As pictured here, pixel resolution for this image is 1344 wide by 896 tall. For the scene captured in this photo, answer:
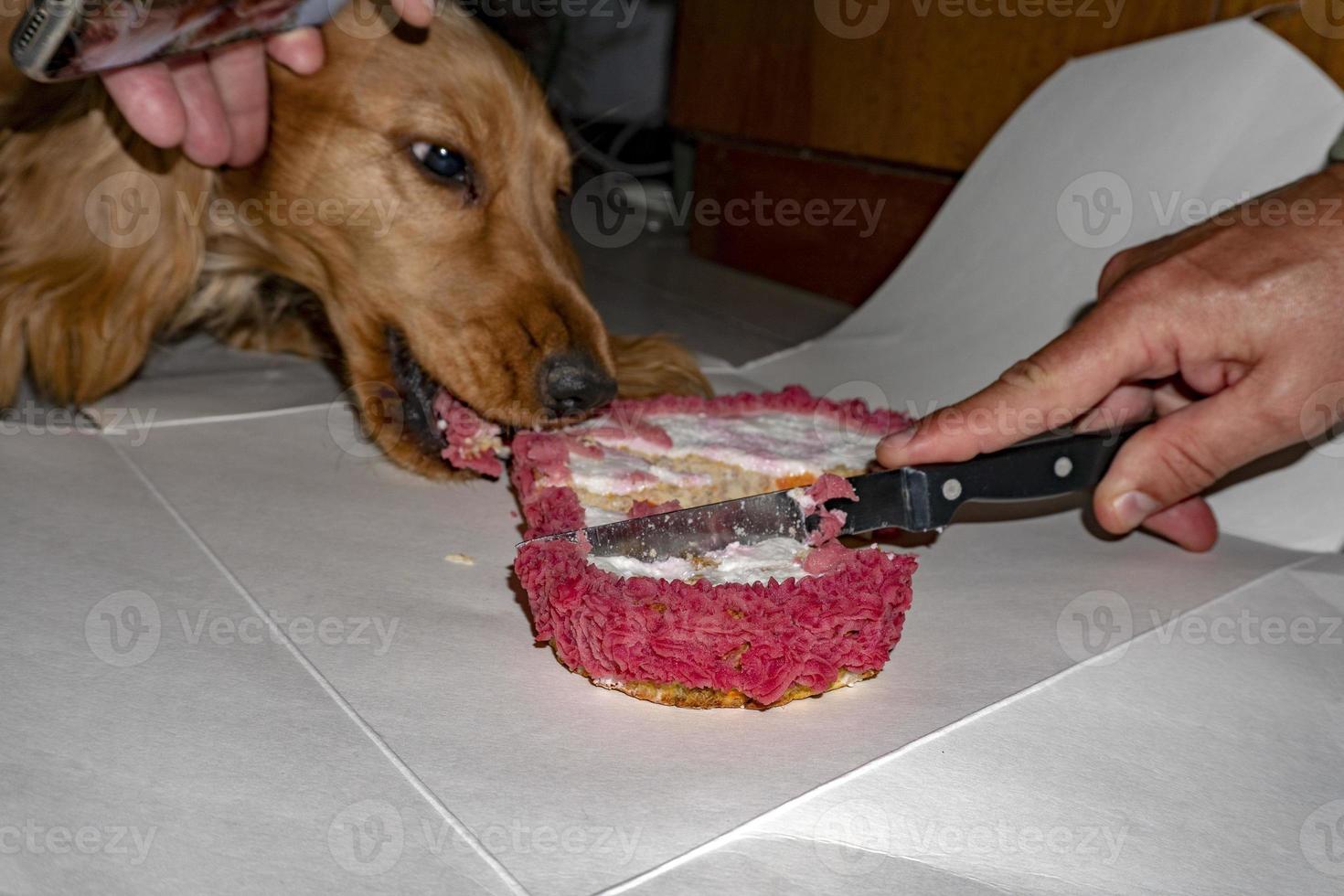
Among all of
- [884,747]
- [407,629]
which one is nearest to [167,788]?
[407,629]

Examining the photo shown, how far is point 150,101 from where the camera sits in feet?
4.46

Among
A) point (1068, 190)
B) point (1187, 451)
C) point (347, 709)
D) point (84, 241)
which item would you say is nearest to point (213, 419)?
point (84, 241)

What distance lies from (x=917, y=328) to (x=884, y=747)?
120 cm

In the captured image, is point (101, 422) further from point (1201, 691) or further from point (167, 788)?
point (1201, 691)

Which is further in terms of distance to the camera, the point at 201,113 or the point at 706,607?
the point at 201,113

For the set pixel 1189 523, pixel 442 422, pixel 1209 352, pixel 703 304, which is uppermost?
pixel 1209 352

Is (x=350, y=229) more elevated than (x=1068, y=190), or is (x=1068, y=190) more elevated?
(x=1068, y=190)

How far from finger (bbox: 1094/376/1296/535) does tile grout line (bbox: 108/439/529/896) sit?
0.71m

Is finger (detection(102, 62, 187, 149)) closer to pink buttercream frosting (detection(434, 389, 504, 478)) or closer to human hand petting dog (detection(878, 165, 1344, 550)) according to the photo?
pink buttercream frosting (detection(434, 389, 504, 478))

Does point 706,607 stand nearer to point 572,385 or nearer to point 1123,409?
point 572,385

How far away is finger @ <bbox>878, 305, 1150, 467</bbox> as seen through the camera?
1.07 metres

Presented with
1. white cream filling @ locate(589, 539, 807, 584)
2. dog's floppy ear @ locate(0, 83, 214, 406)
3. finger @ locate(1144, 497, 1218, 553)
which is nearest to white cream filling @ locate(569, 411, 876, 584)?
white cream filling @ locate(589, 539, 807, 584)

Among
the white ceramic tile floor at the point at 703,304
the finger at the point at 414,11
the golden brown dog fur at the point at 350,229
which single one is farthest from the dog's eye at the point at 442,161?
the white ceramic tile floor at the point at 703,304

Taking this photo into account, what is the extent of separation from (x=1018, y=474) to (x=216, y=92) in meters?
0.99
